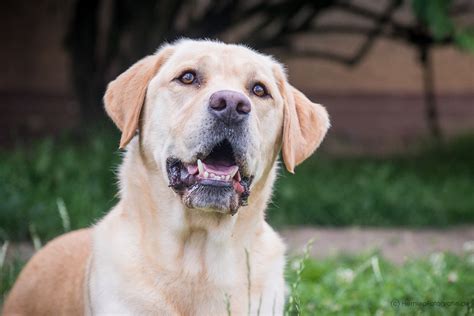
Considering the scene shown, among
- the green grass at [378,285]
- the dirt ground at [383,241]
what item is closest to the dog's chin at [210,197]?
Answer: the green grass at [378,285]

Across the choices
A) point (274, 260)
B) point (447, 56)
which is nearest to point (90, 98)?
point (447, 56)

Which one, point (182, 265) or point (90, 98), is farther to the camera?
point (90, 98)

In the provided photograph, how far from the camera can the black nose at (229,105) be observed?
11.4 feet

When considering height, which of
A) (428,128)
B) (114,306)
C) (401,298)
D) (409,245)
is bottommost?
(428,128)

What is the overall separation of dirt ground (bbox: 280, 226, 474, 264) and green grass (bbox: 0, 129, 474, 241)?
0.21m

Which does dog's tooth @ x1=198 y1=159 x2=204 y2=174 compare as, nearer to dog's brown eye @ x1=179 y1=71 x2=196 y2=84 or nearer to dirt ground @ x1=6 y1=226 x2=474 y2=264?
dog's brown eye @ x1=179 y1=71 x2=196 y2=84

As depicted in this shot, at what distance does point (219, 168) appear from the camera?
3646 mm

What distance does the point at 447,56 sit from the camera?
12727mm

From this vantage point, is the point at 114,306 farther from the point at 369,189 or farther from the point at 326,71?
the point at 326,71

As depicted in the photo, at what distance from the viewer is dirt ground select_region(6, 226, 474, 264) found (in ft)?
21.3

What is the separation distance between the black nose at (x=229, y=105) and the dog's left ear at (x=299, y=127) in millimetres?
451

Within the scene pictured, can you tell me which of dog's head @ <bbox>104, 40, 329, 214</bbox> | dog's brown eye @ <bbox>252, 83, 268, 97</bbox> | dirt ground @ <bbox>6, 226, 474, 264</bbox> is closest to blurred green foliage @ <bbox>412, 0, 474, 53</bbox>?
dirt ground @ <bbox>6, 226, 474, 264</bbox>

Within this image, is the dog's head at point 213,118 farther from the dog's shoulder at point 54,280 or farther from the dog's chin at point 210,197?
the dog's shoulder at point 54,280

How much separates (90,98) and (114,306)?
6693 millimetres
